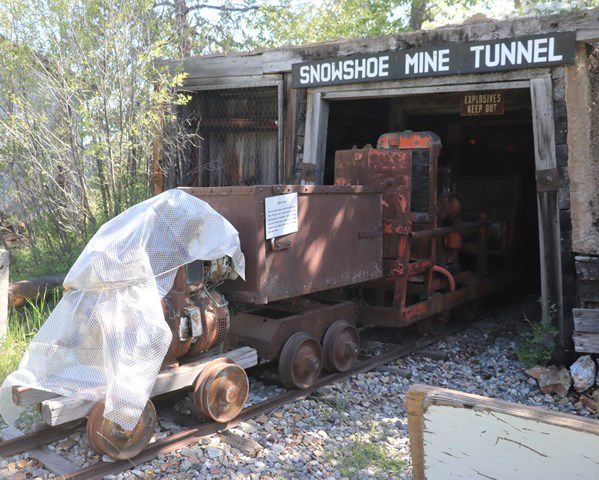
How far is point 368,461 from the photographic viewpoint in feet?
13.7

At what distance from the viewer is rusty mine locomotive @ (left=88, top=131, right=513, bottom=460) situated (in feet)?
15.2

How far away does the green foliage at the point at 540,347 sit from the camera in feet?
21.1

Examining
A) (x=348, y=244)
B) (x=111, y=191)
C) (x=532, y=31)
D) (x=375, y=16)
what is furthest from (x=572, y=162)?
(x=375, y=16)

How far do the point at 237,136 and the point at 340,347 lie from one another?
474cm

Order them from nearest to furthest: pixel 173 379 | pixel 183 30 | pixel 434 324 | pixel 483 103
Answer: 1. pixel 173 379
2. pixel 434 324
3. pixel 483 103
4. pixel 183 30

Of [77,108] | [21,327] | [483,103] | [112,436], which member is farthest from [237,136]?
[112,436]

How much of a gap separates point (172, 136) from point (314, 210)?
414cm

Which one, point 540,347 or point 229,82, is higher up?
point 229,82

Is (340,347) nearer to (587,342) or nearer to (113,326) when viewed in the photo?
(587,342)

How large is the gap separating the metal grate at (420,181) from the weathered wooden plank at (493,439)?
4915 mm

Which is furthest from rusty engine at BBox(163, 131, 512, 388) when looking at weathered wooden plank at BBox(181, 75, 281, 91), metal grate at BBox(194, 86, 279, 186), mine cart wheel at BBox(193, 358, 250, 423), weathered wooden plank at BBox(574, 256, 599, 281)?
metal grate at BBox(194, 86, 279, 186)

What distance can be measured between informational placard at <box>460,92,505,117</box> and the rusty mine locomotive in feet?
4.31

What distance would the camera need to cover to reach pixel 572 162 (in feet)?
20.5

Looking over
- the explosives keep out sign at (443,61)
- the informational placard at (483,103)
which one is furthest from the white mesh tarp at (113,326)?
the informational placard at (483,103)
